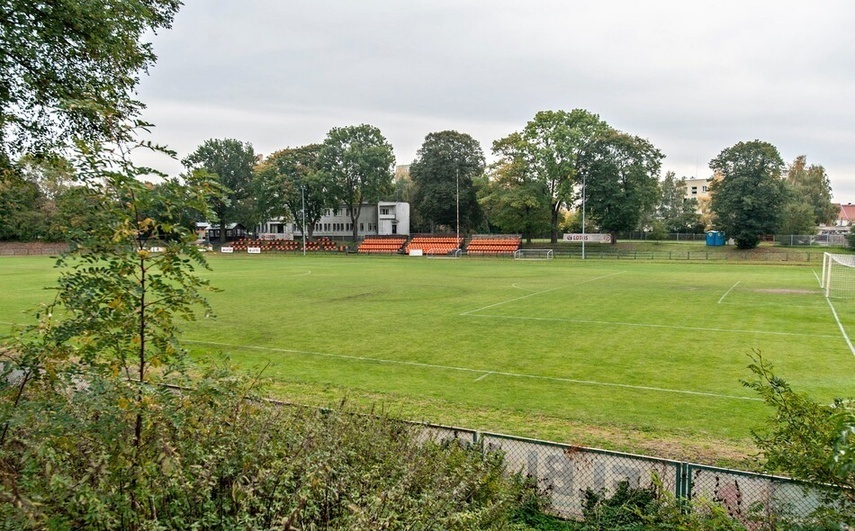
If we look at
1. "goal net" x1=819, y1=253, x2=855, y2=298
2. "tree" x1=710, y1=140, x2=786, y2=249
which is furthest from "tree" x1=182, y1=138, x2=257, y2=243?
"goal net" x1=819, y1=253, x2=855, y2=298

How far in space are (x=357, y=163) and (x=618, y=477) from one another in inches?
3087

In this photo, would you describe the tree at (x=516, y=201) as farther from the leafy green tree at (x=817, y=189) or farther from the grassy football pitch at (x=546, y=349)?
the leafy green tree at (x=817, y=189)

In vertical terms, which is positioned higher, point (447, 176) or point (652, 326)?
point (447, 176)

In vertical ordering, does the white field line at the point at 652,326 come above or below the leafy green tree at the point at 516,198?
below

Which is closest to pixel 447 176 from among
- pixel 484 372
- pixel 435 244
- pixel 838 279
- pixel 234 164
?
pixel 435 244

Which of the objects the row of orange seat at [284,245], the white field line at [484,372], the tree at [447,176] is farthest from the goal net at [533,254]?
the white field line at [484,372]

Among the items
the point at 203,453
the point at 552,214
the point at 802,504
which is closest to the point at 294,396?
the point at 203,453

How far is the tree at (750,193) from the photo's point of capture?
66.2 metres

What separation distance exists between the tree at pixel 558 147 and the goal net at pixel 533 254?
341 inches

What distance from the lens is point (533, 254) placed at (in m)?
69.9

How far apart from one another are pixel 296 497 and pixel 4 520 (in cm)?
208

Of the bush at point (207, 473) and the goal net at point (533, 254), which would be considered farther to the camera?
the goal net at point (533, 254)

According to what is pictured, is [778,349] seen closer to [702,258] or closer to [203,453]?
[203,453]

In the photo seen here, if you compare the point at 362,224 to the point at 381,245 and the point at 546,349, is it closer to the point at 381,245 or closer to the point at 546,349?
the point at 381,245
